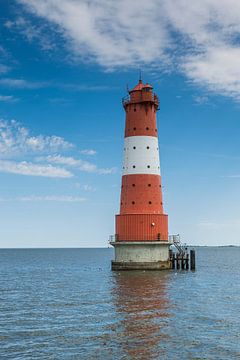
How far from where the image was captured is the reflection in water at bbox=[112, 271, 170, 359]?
59.4 ft

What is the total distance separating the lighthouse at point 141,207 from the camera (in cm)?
4503

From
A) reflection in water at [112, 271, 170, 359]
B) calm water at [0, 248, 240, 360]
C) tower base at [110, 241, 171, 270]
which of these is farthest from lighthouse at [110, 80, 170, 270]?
calm water at [0, 248, 240, 360]

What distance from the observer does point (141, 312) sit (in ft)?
82.6

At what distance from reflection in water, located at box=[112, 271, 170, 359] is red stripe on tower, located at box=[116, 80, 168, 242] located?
4690 millimetres

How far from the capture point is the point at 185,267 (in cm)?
5303

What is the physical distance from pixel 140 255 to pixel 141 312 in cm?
1967

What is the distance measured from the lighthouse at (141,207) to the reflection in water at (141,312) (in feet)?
9.24

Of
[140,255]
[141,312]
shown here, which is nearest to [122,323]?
[141,312]

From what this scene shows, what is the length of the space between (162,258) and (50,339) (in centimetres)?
2717

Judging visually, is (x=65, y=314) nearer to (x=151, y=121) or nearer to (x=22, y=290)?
(x=22, y=290)

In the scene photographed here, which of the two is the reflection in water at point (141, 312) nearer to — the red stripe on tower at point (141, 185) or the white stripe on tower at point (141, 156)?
the red stripe on tower at point (141, 185)

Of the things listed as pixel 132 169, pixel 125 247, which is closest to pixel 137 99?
pixel 132 169

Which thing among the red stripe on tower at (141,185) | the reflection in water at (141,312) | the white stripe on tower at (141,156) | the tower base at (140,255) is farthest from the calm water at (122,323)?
the white stripe on tower at (141,156)

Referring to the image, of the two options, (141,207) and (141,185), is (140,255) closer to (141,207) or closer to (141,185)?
(141,207)
